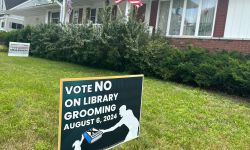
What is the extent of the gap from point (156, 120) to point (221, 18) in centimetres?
775

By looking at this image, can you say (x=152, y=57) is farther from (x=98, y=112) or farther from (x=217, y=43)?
(x=98, y=112)

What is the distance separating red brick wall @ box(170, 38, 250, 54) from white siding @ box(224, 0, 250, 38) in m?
0.27

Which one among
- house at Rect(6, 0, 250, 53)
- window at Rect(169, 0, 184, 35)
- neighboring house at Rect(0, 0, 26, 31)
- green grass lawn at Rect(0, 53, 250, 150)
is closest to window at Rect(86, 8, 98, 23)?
house at Rect(6, 0, 250, 53)

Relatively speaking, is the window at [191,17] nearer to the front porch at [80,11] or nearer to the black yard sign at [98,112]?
the front porch at [80,11]

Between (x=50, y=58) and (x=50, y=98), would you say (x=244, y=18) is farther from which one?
(x=50, y=58)

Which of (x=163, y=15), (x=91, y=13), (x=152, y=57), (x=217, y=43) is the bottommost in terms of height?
(x=152, y=57)

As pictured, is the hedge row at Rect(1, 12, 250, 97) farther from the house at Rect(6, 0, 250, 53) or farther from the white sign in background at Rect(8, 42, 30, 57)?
the white sign in background at Rect(8, 42, 30, 57)

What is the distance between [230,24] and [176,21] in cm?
269

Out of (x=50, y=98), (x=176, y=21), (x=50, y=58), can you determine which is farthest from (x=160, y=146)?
(x=50, y=58)

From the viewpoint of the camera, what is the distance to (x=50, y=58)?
1509 cm

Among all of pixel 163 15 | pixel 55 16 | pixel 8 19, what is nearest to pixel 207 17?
pixel 163 15

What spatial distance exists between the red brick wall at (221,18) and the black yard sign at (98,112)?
9139mm

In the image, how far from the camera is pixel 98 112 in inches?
103

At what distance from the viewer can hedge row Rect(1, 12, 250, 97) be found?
836 cm
